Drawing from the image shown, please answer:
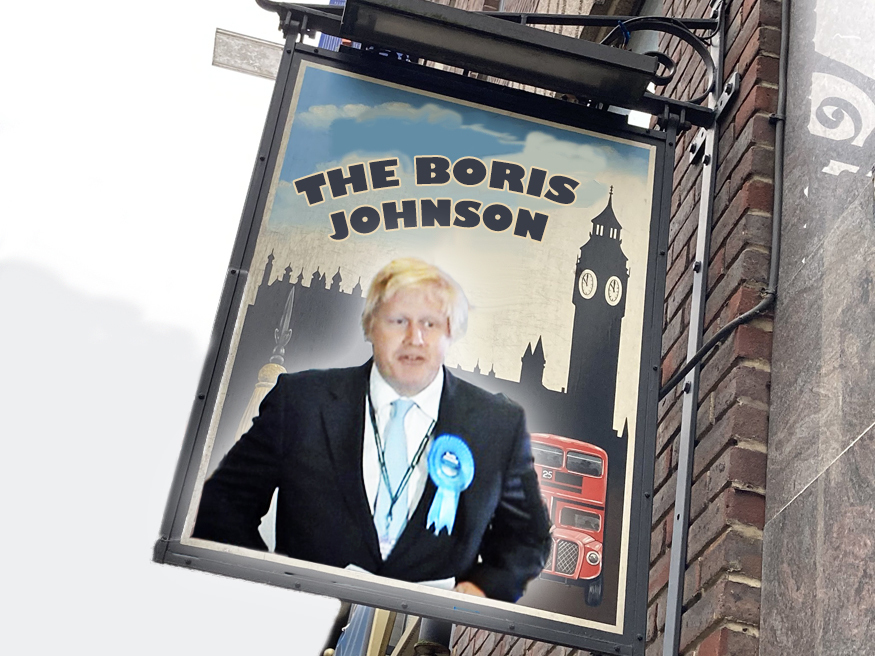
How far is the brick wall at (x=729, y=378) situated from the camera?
2.51m

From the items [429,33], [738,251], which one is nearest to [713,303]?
[738,251]

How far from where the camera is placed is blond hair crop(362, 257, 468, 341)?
106 inches

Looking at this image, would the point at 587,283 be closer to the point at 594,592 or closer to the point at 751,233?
the point at 751,233

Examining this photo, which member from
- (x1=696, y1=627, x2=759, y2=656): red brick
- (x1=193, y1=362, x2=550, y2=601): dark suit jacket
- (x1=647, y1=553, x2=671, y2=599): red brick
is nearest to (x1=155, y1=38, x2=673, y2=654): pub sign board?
(x1=193, y1=362, x2=550, y2=601): dark suit jacket

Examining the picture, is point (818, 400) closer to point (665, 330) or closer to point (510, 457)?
point (510, 457)

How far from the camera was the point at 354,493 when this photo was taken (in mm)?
2424

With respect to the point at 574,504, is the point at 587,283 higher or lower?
higher

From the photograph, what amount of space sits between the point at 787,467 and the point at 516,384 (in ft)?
2.23

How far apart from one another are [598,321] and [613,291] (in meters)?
0.11

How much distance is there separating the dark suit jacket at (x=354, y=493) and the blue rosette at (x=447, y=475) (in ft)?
0.05

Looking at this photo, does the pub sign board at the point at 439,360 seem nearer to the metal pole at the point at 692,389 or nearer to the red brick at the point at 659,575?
the metal pole at the point at 692,389

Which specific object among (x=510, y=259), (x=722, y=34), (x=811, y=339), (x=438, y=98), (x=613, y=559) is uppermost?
(x=722, y=34)

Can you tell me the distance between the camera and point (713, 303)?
3.05 m

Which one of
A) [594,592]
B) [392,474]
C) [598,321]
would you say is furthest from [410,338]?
[594,592]
